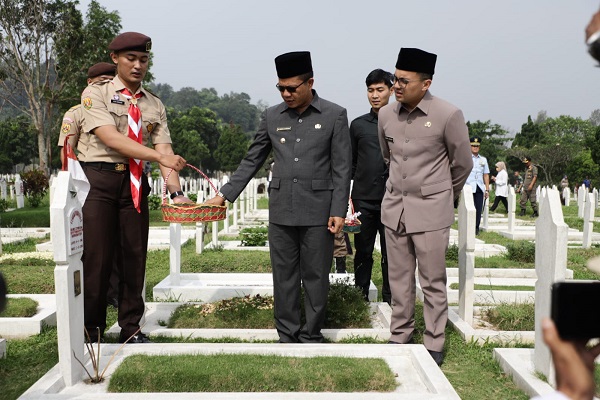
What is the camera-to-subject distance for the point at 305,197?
4.32 metres

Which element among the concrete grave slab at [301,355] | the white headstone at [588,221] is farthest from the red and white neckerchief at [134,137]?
the white headstone at [588,221]

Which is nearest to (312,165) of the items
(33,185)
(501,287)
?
(501,287)

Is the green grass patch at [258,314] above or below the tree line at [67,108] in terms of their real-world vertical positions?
below

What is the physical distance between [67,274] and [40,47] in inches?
876

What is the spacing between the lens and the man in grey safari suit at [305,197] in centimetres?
432

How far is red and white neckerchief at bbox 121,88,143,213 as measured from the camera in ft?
13.9

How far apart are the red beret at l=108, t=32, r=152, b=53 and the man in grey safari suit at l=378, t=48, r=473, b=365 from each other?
1766 millimetres

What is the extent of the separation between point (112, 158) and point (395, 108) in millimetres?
2057

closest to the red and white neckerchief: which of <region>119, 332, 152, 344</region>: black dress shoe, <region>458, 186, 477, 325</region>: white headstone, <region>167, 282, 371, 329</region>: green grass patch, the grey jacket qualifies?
the grey jacket

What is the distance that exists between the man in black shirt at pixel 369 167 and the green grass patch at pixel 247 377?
2059 mm

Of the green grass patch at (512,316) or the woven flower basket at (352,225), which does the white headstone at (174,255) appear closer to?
the woven flower basket at (352,225)

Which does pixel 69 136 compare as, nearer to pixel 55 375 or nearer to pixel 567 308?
pixel 55 375

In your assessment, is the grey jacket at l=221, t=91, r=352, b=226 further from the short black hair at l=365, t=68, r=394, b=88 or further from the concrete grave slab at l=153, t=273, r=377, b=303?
the concrete grave slab at l=153, t=273, r=377, b=303

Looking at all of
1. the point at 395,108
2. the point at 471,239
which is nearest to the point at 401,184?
the point at 395,108
